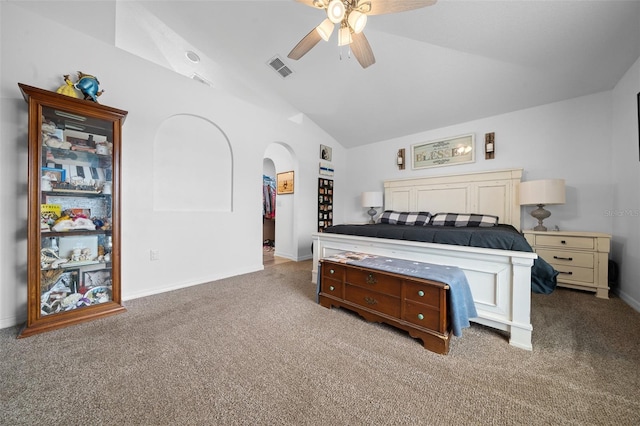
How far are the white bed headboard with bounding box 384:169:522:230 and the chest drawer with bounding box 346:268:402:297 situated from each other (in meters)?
2.64

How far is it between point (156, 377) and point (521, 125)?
190 inches

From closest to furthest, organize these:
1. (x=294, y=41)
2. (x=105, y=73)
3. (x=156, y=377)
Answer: (x=156, y=377) < (x=105, y=73) < (x=294, y=41)

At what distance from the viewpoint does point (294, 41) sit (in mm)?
2717

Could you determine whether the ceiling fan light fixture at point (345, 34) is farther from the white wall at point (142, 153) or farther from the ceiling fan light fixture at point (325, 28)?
the white wall at point (142, 153)

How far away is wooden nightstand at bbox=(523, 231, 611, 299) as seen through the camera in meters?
2.50

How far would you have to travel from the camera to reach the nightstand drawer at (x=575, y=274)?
8.45 feet

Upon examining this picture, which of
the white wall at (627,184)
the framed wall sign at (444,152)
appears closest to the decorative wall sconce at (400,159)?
the framed wall sign at (444,152)

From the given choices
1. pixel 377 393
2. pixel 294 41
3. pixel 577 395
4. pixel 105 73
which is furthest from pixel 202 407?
pixel 294 41

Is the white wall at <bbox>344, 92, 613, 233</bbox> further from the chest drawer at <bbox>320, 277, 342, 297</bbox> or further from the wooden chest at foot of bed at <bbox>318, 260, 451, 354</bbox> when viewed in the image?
the chest drawer at <bbox>320, 277, 342, 297</bbox>

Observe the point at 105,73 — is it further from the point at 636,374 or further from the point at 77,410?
the point at 636,374

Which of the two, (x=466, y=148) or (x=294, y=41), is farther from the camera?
(x=466, y=148)

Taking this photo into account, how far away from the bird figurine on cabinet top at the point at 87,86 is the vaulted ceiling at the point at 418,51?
82 centimetres

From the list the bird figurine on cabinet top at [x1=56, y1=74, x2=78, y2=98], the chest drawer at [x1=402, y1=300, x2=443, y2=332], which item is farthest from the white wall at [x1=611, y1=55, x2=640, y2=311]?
the bird figurine on cabinet top at [x1=56, y1=74, x2=78, y2=98]

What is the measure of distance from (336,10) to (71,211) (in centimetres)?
275
